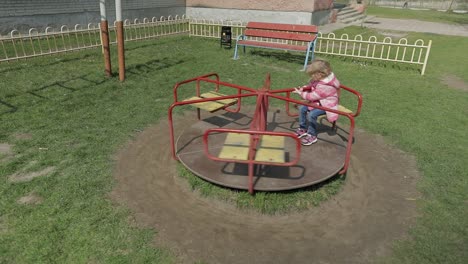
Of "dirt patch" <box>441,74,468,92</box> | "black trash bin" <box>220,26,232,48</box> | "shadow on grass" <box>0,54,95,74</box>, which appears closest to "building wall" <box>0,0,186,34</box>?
"shadow on grass" <box>0,54,95,74</box>

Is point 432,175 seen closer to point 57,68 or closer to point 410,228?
point 410,228

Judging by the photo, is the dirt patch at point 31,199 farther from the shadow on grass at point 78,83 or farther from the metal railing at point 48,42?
the metal railing at point 48,42

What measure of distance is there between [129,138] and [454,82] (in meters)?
8.38

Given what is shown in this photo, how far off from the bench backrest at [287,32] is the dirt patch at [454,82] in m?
3.77

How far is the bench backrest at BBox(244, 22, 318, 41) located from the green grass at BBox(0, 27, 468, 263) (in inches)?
30.2

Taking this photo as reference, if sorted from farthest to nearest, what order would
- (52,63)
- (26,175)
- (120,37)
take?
(52,63) → (120,37) → (26,175)

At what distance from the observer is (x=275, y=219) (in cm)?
353

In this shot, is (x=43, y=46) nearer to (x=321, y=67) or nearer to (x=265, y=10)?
(x=321, y=67)

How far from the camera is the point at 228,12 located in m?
17.9

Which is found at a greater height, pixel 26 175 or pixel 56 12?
pixel 56 12

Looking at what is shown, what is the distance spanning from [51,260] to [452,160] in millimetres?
5136

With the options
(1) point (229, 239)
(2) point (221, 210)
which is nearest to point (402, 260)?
(1) point (229, 239)

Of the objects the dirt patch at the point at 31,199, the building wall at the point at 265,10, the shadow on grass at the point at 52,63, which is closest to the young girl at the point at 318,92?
the dirt patch at the point at 31,199

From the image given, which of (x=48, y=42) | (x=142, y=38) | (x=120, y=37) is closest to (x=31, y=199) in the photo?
(x=120, y=37)
